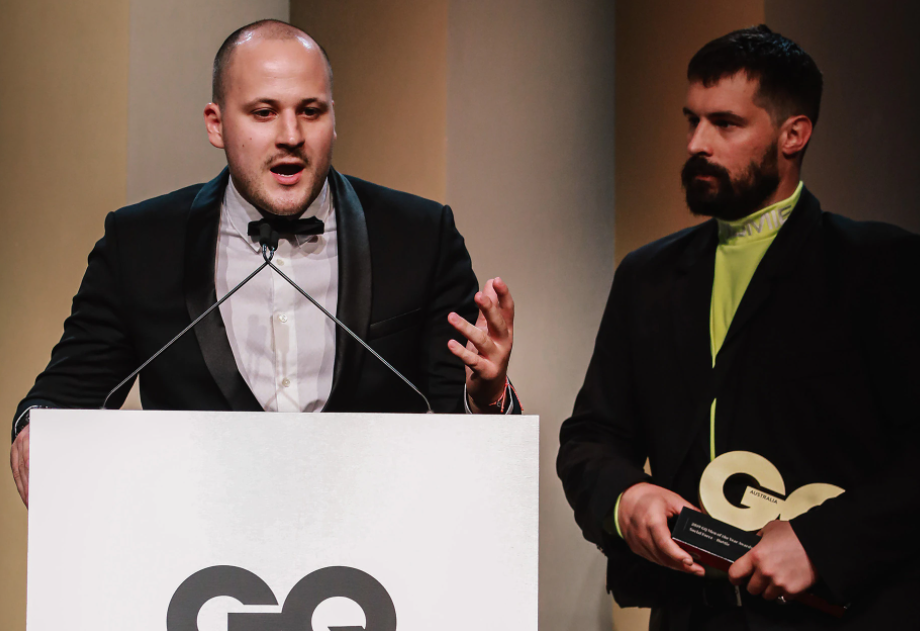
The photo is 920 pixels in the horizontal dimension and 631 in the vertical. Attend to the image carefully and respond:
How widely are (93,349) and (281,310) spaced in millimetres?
379

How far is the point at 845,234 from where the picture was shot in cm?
169

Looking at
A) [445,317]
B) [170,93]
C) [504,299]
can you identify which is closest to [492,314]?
[504,299]

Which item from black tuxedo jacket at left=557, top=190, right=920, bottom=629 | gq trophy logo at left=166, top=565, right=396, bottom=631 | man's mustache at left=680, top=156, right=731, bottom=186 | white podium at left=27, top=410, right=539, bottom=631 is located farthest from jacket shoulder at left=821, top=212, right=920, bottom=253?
gq trophy logo at left=166, top=565, right=396, bottom=631

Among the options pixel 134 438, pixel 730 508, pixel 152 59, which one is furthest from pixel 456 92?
pixel 134 438

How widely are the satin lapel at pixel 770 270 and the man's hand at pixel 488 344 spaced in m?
0.61

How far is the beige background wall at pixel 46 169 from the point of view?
89.1 inches

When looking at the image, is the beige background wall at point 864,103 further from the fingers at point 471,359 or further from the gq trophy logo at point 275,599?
the gq trophy logo at point 275,599

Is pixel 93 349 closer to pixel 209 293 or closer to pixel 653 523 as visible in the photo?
pixel 209 293

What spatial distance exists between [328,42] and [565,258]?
1173 millimetres

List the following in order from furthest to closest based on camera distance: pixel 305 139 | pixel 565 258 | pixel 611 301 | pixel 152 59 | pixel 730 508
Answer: pixel 565 258 → pixel 152 59 → pixel 611 301 → pixel 305 139 → pixel 730 508

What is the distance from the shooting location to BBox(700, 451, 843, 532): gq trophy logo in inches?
60.1

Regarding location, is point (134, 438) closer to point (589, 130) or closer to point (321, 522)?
point (321, 522)

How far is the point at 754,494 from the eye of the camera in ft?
5.10

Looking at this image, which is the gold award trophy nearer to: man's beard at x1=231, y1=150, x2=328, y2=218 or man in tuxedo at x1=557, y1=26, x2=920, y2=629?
man in tuxedo at x1=557, y1=26, x2=920, y2=629
